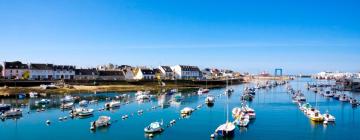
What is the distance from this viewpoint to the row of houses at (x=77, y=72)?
97.5 m

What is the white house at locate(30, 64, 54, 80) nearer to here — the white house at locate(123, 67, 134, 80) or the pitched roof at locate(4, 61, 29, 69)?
the pitched roof at locate(4, 61, 29, 69)

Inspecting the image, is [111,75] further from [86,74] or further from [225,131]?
[225,131]

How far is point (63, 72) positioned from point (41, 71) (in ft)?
20.8

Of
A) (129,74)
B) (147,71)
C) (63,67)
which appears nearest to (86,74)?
(63,67)

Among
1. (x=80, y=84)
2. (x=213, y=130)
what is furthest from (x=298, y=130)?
(x=80, y=84)

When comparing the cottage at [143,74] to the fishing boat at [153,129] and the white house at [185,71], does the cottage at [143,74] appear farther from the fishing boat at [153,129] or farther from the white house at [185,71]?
the fishing boat at [153,129]

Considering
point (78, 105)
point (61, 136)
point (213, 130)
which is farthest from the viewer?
point (78, 105)

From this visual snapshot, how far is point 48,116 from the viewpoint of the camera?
154ft

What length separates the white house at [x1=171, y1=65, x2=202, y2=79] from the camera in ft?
441

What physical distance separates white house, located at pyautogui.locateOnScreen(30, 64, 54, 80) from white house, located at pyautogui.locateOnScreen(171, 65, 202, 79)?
4421cm

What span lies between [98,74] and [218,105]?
56.9m

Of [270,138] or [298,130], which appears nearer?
[270,138]

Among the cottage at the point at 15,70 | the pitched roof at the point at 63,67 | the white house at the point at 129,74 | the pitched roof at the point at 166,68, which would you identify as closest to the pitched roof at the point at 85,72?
the pitched roof at the point at 63,67

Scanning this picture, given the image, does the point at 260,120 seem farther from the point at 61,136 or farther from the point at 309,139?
the point at 61,136
